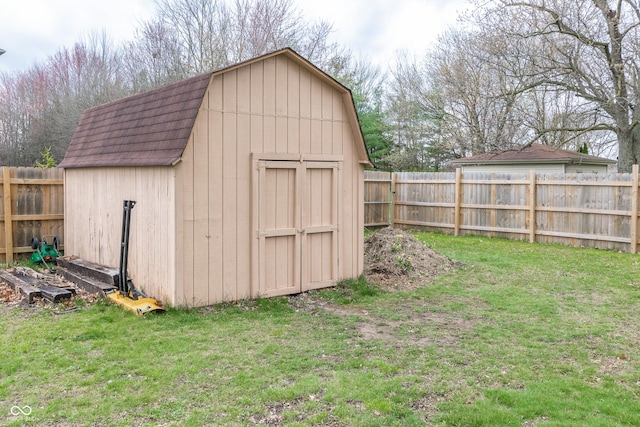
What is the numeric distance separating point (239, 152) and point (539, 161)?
1378 centimetres

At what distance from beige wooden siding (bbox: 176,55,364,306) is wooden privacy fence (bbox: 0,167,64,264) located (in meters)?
4.60

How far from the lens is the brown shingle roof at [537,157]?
17391 millimetres

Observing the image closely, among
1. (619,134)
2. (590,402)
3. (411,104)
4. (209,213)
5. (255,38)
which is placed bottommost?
(590,402)

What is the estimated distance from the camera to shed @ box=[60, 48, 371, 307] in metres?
6.35

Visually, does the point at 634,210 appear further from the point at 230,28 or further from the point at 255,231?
the point at 230,28

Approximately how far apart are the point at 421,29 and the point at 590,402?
2522cm

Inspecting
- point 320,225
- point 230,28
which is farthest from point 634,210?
point 230,28

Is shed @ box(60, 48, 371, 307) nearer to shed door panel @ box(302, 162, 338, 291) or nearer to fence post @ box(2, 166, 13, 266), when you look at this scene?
shed door panel @ box(302, 162, 338, 291)

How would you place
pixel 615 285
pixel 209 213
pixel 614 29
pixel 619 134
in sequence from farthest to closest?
pixel 619 134 → pixel 614 29 → pixel 615 285 → pixel 209 213

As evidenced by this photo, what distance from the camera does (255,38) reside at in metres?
22.0

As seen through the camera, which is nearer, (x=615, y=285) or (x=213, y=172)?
(x=213, y=172)

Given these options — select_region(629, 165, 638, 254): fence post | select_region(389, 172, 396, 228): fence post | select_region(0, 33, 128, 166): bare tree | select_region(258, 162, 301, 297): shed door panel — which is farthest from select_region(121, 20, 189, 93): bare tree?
select_region(629, 165, 638, 254): fence post

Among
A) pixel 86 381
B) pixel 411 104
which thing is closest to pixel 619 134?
pixel 411 104

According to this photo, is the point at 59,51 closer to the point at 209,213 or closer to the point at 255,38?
the point at 255,38
